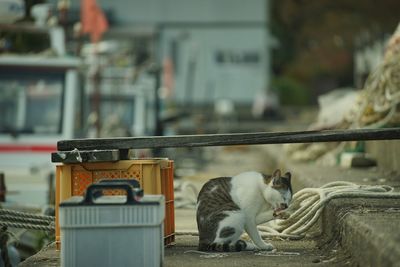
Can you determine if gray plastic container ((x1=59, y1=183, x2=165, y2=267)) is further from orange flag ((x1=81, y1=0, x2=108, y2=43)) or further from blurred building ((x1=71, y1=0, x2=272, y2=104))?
blurred building ((x1=71, y1=0, x2=272, y2=104))

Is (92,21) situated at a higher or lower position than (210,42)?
lower

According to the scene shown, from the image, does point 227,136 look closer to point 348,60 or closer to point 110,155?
point 110,155

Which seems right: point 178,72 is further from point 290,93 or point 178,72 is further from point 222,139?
point 222,139

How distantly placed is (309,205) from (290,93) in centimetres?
5463

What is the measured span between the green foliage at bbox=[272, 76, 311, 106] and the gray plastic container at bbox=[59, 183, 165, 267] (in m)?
55.4

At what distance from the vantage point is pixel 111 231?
6137 millimetres

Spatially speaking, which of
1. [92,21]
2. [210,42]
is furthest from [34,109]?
[210,42]

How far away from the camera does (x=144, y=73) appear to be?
941 inches

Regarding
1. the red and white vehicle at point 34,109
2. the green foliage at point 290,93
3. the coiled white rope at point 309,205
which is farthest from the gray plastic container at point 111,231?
the green foliage at point 290,93

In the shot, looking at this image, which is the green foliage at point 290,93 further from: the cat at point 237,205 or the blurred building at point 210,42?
the cat at point 237,205

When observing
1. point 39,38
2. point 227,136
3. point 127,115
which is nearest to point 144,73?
point 127,115

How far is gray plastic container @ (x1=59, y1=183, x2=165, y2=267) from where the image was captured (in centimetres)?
612

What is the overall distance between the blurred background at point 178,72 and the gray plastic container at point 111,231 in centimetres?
449

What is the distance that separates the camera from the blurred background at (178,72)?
47.4 ft
